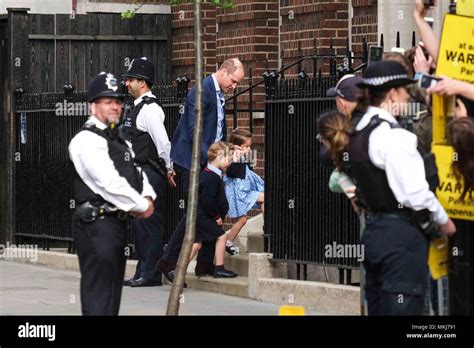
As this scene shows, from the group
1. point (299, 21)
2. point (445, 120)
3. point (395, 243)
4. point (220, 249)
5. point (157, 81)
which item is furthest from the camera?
point (157, 81)

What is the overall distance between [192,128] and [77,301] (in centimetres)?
191

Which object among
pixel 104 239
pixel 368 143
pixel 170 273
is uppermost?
pixel 368 143

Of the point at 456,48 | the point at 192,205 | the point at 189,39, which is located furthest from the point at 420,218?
the point at 189,39

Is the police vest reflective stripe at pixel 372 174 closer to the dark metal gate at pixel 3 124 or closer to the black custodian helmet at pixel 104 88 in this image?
the black custodian helmet at pixel 104 88

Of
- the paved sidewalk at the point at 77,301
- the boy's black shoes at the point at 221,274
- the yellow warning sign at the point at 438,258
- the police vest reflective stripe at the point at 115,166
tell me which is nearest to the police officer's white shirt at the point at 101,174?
the police vest reflective stripe at the point at 115,166

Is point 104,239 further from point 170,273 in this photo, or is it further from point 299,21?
point 299,21

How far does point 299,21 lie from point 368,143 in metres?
8.91

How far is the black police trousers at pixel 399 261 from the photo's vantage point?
28.0 ft

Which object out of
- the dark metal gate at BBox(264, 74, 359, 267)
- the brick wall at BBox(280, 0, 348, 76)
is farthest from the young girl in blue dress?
the brick wall at BBox(280, 0, 348, 76)

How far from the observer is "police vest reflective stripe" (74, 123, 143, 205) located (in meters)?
9.59

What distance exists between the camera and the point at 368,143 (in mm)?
8688

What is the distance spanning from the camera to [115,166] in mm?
9617

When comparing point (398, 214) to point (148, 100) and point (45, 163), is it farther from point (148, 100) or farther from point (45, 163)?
point (45, 163)
